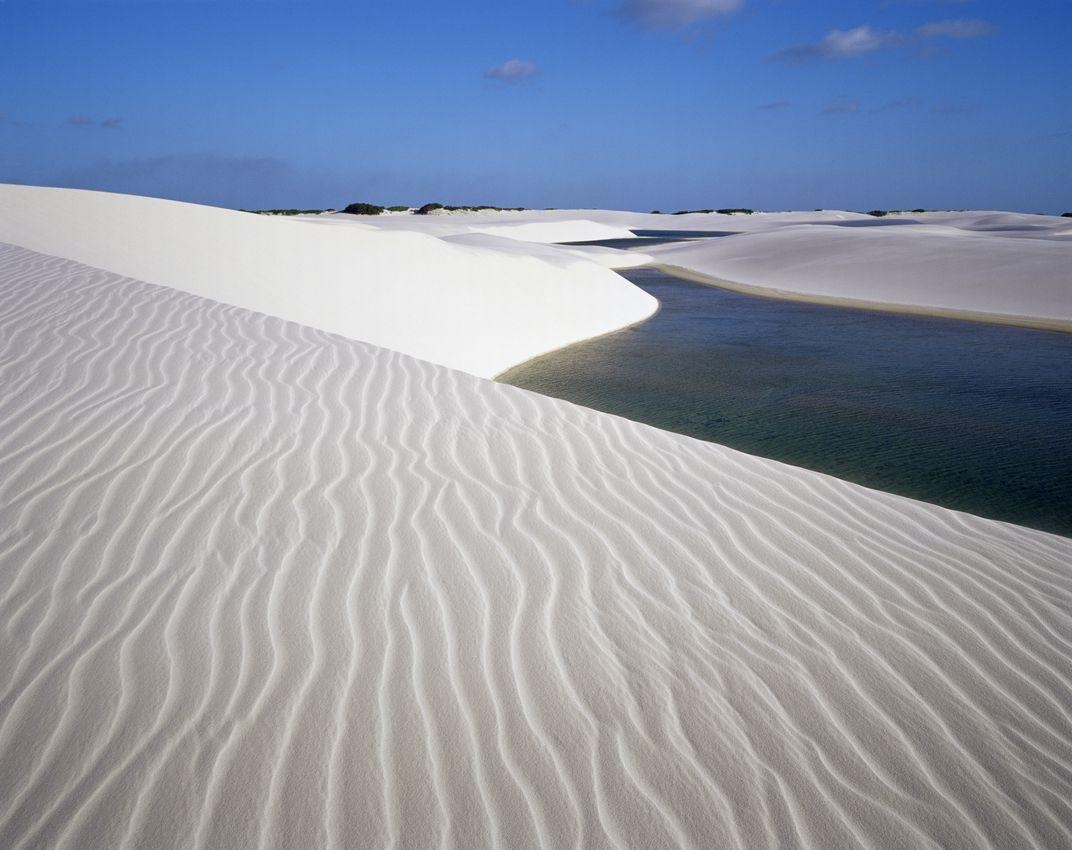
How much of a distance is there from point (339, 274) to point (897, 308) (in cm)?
1306

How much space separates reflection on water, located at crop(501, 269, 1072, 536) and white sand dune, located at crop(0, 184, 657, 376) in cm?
90

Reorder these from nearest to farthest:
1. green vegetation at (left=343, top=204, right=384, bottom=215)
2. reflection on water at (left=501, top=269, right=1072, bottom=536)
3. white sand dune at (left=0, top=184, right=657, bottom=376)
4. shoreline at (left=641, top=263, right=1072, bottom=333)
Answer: reflection on water at (left=501, top=269, right=1072, bottom=536)
white sand dune at (left=0, top=184, right=657, bottom=376)
shoreline at (left=641, top=263, right=1072, bottom=333)
green vegetation at (left=343, top=204, right=384, bottom=215)

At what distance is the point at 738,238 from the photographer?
30719 mm

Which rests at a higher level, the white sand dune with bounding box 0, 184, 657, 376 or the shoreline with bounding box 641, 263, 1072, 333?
the white sand dune with bounding box 0, 184, 657, 376

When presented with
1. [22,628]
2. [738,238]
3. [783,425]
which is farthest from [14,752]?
[738,238]

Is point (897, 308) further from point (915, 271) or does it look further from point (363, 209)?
point (363, 209)

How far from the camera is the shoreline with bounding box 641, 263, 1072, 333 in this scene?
48.7 feet

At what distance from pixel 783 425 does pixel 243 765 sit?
22.1 feet

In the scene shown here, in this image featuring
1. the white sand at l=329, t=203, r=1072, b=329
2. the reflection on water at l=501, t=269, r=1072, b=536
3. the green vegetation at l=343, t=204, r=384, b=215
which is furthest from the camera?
the green vegetation at l=343, t=204, r=384, b=215

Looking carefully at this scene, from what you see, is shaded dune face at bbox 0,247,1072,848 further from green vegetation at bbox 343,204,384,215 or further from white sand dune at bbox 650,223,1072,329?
green vegetation at bbox 343,204,384,215

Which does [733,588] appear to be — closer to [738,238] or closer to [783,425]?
[783,425]

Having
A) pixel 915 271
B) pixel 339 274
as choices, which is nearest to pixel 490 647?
pixel 339 274

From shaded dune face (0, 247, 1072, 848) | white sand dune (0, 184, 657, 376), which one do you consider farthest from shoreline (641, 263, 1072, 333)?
shaded dune face (0, 247, 1072, 848)

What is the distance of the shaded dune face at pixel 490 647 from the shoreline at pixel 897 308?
526 inches
